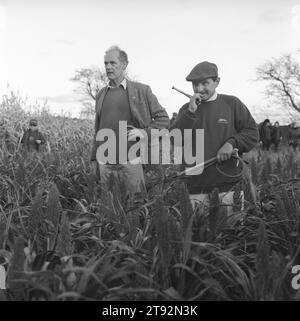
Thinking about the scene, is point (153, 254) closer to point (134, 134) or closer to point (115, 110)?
point (134, 134)

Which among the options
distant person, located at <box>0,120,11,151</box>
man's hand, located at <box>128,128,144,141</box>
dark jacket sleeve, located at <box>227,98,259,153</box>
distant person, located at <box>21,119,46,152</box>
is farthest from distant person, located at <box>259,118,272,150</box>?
dark jacket sleeve, located at <box>227,98,259,153</box>

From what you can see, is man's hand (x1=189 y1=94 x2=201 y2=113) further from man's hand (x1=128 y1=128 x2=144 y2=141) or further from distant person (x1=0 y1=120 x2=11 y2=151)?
distant person (x1=0 y1=120 x2=11 y2=151)

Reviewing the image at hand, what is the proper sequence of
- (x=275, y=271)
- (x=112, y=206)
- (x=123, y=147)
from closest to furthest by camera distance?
(x=275, y=271)
(x=112, y=206)
(x=123, y=147)

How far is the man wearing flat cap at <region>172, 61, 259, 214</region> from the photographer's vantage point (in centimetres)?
361

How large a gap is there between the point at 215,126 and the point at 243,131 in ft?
0.65

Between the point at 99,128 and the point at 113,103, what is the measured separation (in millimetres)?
257

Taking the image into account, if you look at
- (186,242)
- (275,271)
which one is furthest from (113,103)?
(275,271)

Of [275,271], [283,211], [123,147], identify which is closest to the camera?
[275,271]

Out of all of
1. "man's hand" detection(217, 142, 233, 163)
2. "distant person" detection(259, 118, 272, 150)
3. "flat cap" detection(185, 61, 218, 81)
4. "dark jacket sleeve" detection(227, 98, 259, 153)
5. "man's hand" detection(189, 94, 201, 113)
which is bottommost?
"man's hand" detection(217, 142, 233, 163)

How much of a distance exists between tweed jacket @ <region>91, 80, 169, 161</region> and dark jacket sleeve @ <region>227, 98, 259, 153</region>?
1077mm

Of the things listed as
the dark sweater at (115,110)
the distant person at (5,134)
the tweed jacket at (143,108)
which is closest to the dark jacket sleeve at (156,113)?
the tweed jacket at (143,108)

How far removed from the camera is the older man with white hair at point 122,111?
464 centimetres

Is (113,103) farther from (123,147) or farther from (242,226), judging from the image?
(242,226)
